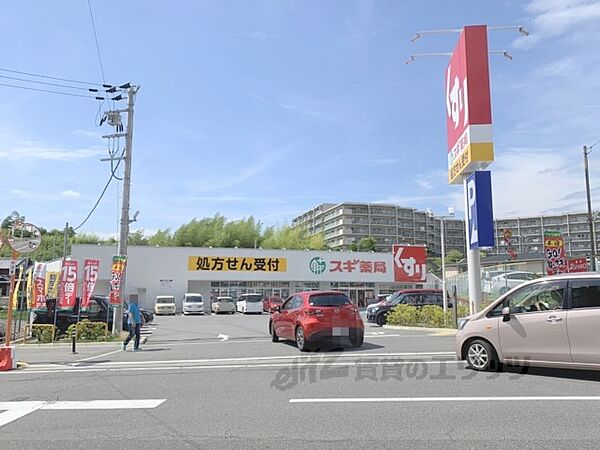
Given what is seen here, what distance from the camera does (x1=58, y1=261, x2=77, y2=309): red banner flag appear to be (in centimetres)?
2003

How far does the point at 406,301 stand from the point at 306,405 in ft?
58.8

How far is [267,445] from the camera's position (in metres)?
5.36

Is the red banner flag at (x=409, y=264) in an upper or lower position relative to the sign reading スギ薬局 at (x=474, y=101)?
lower

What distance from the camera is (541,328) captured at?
848 cm

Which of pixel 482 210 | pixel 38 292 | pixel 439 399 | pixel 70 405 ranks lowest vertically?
pixel 70 405

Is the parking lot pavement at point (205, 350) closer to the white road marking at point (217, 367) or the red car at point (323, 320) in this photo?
the red car at point (323, 320)

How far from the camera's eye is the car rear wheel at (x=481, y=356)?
9211mm

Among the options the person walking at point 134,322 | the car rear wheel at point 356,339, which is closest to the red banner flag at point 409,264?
the car rear wheel at point 356,339

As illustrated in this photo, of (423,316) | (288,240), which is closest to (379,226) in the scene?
(288,240)

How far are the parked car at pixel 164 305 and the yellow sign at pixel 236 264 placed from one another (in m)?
4.96

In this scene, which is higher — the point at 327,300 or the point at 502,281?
the point at 502,281

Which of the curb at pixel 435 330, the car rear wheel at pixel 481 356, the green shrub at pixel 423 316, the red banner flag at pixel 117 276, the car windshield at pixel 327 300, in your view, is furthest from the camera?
the red banner flag at pixel 117 276

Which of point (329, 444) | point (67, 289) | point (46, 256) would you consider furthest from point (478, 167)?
point (46, 256)

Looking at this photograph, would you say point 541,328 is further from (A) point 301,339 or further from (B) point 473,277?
(B) point 473,277
